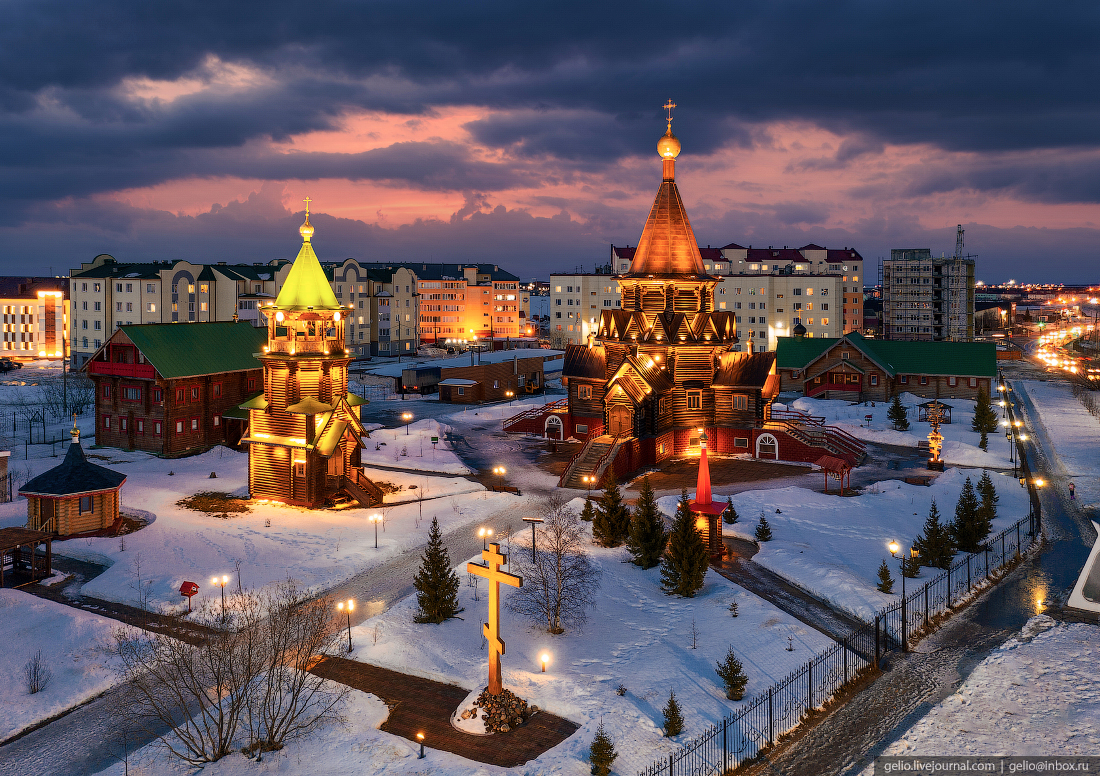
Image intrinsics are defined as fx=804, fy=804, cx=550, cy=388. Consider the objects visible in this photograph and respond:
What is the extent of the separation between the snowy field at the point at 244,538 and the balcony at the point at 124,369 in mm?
7283

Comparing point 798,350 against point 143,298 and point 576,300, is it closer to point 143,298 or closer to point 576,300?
point 576,300

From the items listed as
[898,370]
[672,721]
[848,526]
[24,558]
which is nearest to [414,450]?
[24,558]

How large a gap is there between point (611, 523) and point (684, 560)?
538 centimetres

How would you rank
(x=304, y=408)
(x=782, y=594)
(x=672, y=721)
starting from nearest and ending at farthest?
(x=672, y=721)
(x=782, y=594)
(x=304, y=408)

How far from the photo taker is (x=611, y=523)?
30500 mm

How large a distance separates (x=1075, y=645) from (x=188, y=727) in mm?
22273

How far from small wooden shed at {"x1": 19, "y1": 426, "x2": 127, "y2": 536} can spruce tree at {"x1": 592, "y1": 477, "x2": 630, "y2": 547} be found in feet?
63.2

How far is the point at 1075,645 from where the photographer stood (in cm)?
2172

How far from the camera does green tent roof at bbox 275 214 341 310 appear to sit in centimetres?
3606

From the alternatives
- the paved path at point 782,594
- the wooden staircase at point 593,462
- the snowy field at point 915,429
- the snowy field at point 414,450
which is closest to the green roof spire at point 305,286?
the snowy field at point 414,450

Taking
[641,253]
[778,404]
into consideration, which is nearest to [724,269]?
[778,404]

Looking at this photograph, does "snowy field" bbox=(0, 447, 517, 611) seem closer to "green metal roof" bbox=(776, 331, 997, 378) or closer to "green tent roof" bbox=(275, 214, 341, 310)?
"green tent roof" bbox=(275, 214, 341, 310)

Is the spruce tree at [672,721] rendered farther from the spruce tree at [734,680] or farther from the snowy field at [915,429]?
the snowy field at [915,429]

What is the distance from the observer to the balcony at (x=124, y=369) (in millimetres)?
46625
